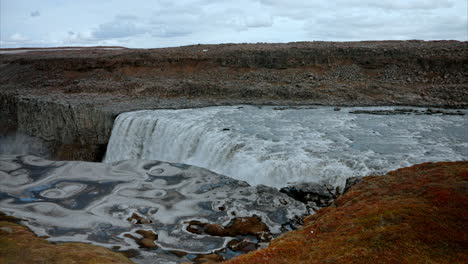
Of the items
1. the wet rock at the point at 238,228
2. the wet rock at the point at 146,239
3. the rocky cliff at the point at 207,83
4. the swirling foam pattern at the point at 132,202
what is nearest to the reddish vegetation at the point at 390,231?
the wet rock at the point at 238,228

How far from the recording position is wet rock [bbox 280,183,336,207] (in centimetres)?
1209

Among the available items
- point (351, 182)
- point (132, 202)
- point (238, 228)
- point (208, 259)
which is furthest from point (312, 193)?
point (132, 202)

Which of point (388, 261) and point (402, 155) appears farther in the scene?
point (402, 155)

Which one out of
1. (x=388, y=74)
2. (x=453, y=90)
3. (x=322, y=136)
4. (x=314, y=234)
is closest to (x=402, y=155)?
(x=322, y=136)

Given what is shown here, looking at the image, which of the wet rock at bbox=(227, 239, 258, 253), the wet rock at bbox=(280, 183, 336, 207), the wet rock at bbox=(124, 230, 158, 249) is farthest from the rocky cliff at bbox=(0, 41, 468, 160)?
the wet rock at bbox=(227, 239, 258, 253)

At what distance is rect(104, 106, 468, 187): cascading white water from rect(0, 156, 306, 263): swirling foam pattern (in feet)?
4.34

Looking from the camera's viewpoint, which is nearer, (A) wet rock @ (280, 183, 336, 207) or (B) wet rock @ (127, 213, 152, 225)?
(B) wet rock @ (127, 213, 152, 225)

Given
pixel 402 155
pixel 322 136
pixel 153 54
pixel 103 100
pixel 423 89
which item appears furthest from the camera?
pixel 153 54

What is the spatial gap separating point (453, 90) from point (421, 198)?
22.2m

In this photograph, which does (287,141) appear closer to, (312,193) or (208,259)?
(312,193)

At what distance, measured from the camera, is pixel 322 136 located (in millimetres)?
18828

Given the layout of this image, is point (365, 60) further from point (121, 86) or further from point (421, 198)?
point (421, 198)

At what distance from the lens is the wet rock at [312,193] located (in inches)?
476

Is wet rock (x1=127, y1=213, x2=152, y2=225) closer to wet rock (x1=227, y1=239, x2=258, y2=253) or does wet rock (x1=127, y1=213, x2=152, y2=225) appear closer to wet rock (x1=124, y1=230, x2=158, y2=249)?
wet rock (x1=124, y1=230, x2=158, y2=249)
